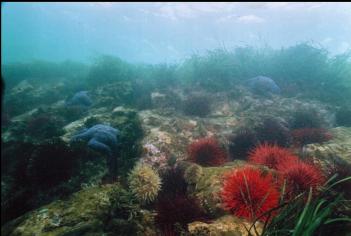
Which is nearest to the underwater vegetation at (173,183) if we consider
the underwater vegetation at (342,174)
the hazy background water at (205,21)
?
the underwater vegetation at (342,174)

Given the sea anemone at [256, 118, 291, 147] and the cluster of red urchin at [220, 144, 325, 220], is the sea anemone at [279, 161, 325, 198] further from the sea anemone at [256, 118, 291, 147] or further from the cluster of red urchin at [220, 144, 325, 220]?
the sea anemone at [256, 118, 291, 147]

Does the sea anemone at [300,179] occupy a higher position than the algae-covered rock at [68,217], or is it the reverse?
the sea anemone at [300,179]

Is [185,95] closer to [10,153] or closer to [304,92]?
[304,92]

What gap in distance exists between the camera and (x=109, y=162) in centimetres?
565

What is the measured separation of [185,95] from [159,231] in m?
8.45

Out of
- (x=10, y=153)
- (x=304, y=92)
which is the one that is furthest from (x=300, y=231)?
(x=304, y=92)

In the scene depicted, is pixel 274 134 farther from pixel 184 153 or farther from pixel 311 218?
pixel 311 218

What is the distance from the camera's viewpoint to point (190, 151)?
5742mm

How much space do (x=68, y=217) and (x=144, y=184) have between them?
1.29 metres

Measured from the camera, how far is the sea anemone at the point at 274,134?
22.2ft

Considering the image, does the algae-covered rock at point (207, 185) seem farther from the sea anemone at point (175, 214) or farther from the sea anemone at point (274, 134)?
the sea anemone at point (274, 134)

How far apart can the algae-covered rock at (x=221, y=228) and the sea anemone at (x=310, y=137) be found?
4152 mm

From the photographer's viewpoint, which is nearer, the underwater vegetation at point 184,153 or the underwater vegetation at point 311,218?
the underwater vegetation at point 311,218

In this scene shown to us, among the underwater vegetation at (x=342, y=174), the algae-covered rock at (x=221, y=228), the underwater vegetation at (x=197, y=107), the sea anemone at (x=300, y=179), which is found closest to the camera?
the algae-covered rock at (x=221, y=228)
